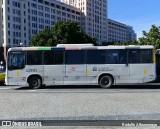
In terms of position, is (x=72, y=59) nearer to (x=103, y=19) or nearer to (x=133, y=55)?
(x=133, y=55)

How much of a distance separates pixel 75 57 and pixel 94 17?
154m

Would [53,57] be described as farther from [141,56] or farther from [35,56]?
[141,56]

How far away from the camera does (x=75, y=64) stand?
21.9m

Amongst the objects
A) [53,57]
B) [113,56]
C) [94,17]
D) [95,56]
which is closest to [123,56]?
[113,56]

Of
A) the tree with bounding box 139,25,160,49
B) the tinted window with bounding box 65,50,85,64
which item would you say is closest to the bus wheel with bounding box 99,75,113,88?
the tinted window with bounding box 65,50,85,64

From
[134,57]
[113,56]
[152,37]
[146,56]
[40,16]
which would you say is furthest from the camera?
[40,16]

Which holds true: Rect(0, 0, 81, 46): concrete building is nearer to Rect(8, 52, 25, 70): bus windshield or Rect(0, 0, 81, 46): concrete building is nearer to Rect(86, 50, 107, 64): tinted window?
Rect(8, 52, 25, 70): bus windshield

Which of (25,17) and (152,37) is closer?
(152,37)

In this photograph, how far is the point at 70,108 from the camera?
11234 mm

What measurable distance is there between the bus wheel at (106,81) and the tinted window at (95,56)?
111 centimetres

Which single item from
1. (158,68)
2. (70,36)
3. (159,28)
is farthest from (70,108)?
(70,36)

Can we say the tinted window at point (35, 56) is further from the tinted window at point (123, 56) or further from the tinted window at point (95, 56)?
the tinted window at point (123, 56)

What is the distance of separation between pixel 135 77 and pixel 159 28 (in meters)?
27.7

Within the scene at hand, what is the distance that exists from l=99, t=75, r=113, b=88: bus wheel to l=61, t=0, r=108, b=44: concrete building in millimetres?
142066
